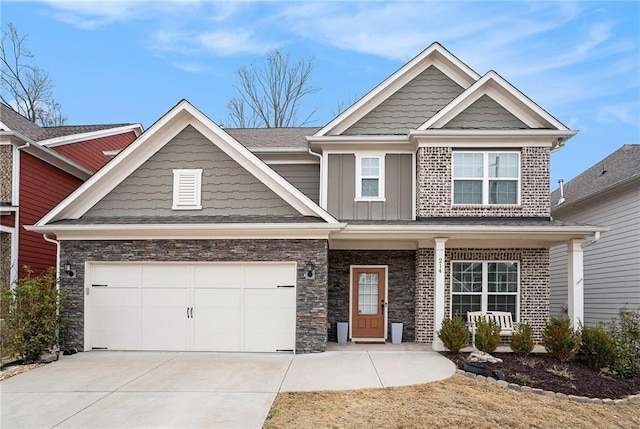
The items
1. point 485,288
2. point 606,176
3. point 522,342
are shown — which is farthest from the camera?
point 606,176

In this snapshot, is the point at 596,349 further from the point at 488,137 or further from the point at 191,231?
the point at 191,231

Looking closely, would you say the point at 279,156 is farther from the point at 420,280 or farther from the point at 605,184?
the point at 605,184

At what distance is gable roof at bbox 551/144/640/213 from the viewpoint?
14229 millimetres

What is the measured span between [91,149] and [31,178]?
3.95m

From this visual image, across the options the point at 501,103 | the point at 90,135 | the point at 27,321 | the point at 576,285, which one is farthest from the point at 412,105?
the point at 90,135

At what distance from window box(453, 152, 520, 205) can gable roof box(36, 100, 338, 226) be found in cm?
406

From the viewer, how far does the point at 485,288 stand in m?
13.1

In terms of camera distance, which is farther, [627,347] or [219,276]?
[219,276]

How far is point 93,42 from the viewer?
835 inches

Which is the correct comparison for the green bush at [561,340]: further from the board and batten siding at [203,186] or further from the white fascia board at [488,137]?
the board and batten siding at [203,186]

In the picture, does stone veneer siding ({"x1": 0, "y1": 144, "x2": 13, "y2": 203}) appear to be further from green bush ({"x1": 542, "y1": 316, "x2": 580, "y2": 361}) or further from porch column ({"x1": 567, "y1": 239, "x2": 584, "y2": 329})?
porch column ({"x1": 567, "y1": 239, "x2": 584, "y2": 329})

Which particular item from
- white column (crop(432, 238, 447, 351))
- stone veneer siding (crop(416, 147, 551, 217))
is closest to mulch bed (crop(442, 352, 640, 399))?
white column (crop(432, 238, 447, 351))

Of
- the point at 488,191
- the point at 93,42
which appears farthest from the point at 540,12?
the point at 93,42

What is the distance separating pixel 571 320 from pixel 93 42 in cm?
2006
